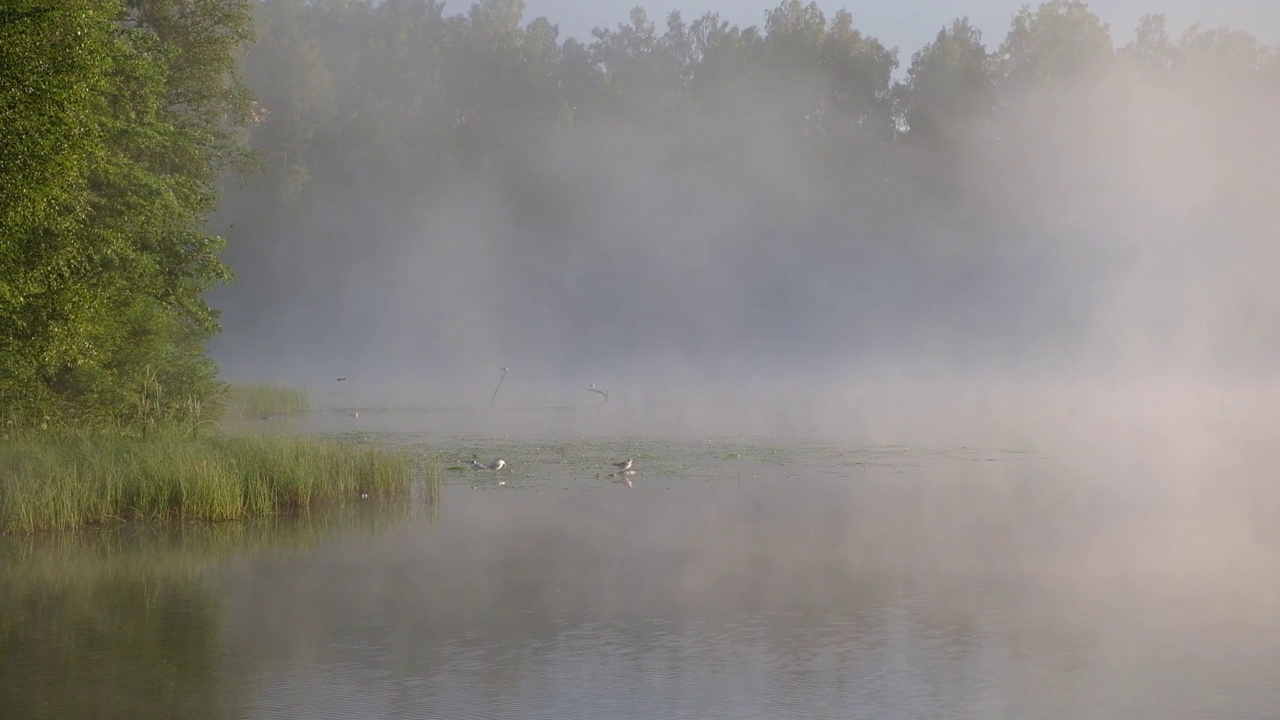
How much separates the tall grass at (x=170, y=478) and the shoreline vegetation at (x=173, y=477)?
11 mm

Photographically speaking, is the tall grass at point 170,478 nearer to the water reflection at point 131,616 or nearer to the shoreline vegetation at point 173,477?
the shoreline vegetation at point 173,477

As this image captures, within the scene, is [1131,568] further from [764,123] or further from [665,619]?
[764,123]

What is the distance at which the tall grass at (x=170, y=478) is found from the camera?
44.0ft

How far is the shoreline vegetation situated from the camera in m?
13.4

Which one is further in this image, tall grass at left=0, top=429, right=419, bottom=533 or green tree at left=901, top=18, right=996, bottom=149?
green tree at left=901, top=18, right=996, bottom=149

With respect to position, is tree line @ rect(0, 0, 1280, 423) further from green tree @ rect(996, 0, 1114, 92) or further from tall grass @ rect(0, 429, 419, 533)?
tall grass @ rect(0, 429, 419, 533)

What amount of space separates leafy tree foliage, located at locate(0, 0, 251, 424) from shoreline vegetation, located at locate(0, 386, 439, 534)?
1.17 metres

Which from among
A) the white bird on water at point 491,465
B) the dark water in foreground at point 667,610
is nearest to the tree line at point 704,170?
the white bird on water at point 491,465

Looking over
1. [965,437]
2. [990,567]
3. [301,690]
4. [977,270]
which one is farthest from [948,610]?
[977,270]

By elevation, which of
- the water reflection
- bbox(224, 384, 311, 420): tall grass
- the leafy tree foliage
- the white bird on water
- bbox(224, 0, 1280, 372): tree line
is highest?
bbox(224, 0, 1280, 372): tree line

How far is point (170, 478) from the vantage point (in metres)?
14.3

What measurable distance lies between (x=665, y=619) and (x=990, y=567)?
382 centimetres

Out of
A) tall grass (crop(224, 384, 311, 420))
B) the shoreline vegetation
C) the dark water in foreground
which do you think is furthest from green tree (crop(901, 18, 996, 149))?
the shoreline vegetation

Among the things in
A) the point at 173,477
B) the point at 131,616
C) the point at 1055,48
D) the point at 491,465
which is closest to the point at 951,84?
the point at 1055,48
